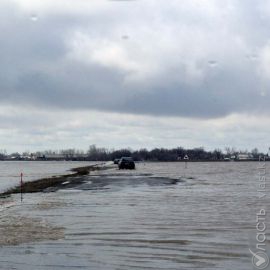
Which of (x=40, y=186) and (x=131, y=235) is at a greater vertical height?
(x=131, y=235)

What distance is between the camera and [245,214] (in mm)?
18312

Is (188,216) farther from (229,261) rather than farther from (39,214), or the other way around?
(229,261)

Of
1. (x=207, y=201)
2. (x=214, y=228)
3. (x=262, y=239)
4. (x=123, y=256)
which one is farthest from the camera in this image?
(x=207, y=201)

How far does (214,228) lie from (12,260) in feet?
20.4

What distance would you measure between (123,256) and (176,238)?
2.53m

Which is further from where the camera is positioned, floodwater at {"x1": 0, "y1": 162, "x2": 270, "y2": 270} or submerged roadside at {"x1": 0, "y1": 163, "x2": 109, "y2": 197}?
submerged roadside at {"x1": 0, "y1": 163, "x2": 109, "y2": 197}

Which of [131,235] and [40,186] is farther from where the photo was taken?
[40,186]

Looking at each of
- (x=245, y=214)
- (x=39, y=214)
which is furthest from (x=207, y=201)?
(x=39, y=214)

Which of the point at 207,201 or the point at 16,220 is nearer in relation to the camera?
the point at 16,220

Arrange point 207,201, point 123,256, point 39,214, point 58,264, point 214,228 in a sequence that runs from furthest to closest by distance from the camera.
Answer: point 207,201, point 39,214, point 214,228, point 123,256, point 58,264

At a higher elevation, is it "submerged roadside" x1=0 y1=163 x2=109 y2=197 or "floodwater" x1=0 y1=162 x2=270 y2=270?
"floodwater" x1=0 y1=162 x2=270 y2=270

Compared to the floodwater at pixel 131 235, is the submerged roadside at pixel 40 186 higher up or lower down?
lower down

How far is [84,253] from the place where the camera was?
11297 mm

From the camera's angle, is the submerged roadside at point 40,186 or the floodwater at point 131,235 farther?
the submerged roadside at point 40,186
